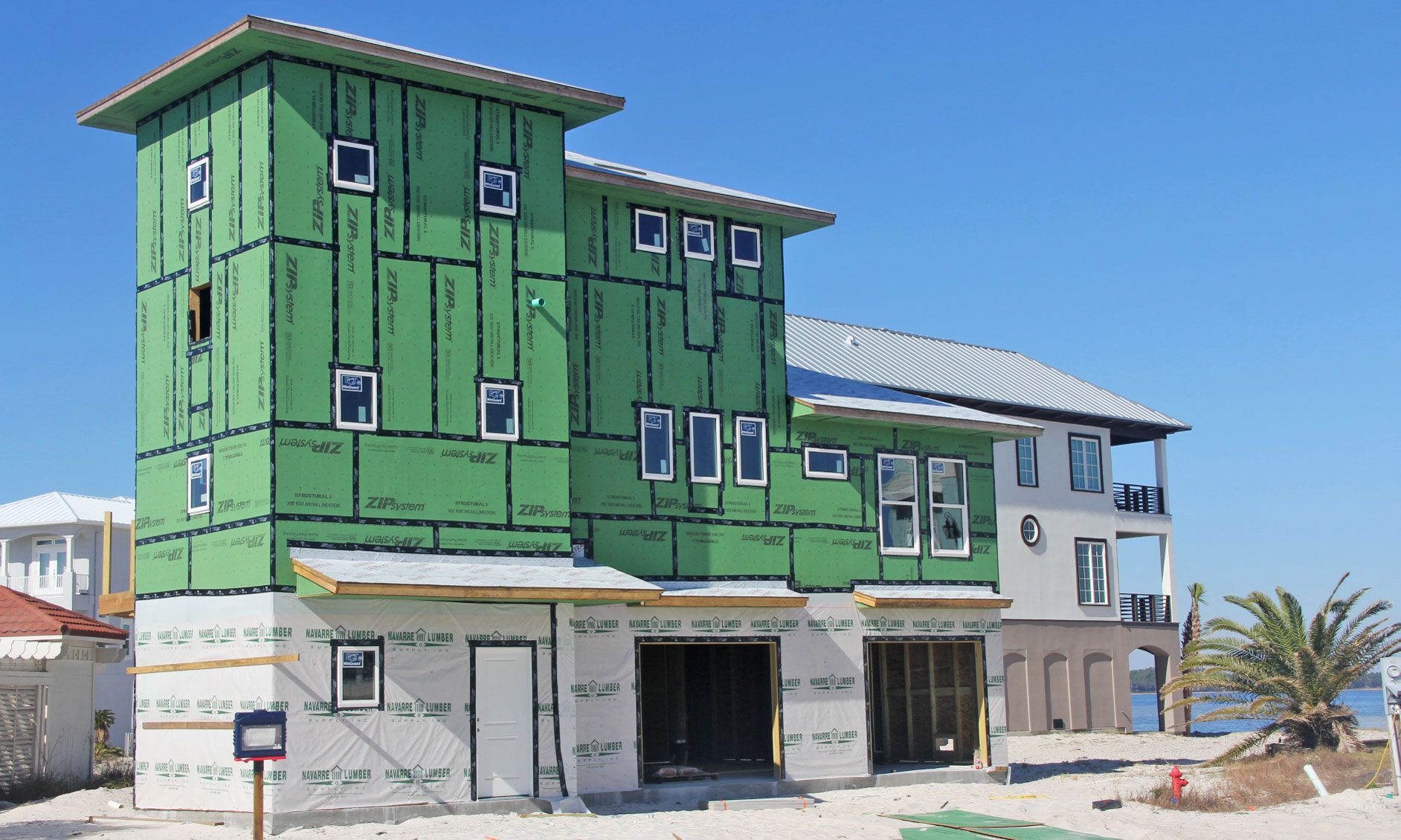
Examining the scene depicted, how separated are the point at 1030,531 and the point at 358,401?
25.1 m

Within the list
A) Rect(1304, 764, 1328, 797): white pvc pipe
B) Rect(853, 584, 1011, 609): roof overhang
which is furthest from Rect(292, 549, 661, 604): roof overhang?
Rect(1304, 764, 1328, 797): white pvc pipe

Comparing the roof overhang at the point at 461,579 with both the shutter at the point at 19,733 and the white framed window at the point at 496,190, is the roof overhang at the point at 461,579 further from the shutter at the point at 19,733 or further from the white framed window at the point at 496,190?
the shutter at the point at 19,733

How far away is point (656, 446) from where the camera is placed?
2536cm

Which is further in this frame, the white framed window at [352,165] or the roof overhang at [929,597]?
the roof overhang at [929,597]

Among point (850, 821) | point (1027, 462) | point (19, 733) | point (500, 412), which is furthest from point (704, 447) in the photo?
point (1027, 462)

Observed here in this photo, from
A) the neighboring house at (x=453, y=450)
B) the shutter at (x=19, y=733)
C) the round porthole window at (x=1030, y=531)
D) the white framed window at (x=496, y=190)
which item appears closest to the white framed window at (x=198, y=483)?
the neighboring house at (x=453, y=450)

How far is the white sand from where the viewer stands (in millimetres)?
19547

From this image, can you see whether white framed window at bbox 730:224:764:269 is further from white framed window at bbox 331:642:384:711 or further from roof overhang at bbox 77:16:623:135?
white framed window at bbox 331:642:384:711

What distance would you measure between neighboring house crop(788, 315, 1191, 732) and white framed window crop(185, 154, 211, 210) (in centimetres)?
1930

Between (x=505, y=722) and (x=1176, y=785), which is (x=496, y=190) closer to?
(x=505, y=722)

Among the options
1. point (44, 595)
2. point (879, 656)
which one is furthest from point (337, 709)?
point (44, 595)

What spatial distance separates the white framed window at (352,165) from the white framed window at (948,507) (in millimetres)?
12275

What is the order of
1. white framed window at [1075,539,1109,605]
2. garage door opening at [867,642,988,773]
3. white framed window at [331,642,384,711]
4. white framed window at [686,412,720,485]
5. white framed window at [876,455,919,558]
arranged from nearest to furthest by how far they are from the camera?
1. white framed window at [331,642,384,711]
2. white framed window at [686,412,720,485]
3. white framed window at [876,455,919,558]
4. garage door opening at [867,642,988,773]
5. white framed window at [1075,539,1109,605]

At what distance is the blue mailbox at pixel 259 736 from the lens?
620 inches
